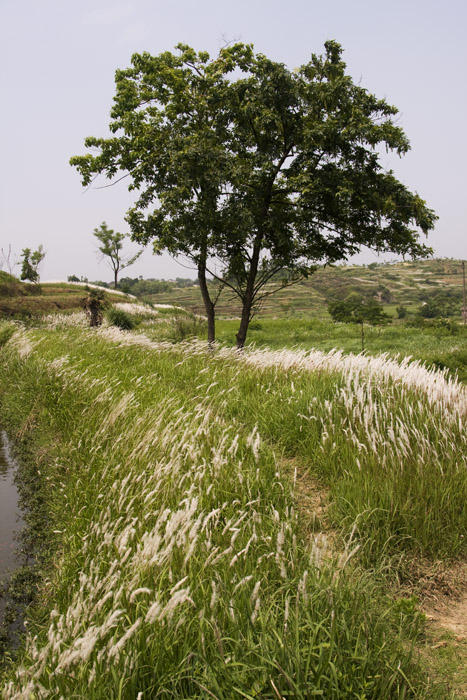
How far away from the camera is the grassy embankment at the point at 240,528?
2.04 m

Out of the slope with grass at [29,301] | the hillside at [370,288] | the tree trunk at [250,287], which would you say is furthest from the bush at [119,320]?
the hillside at [370,288]

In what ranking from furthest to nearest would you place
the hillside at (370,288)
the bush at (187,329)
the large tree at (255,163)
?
the hillside at (370,288) → the bush at (187,329) → the large tree at (255,163)

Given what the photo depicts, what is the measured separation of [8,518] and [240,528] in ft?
12.3

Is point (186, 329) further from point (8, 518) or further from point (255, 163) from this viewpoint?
point (8, 518)

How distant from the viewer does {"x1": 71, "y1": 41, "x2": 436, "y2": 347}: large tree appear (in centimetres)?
1244

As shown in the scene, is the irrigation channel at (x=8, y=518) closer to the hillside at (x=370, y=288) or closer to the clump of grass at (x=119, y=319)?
the clump of grass at (x=119, y=319)

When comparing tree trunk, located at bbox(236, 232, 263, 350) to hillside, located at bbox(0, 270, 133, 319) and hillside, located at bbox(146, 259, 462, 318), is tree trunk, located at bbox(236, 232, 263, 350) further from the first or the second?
hillside, located at bbox(146, 259, 462, 318)

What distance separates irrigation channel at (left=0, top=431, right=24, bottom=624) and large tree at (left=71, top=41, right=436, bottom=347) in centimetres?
884

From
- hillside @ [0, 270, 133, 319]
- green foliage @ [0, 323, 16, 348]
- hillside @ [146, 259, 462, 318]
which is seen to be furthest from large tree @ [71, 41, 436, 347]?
hillside @ [146, 259, 462, 318]

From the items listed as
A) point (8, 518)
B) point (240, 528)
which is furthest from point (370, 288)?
point (240, 528)

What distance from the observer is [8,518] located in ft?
17.6

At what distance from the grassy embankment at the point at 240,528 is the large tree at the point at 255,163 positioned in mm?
6712

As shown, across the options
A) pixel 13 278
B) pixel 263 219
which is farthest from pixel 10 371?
pixel 13 278

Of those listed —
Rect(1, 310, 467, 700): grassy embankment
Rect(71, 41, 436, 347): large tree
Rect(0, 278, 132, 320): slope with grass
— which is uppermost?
Rect(71, 41, 436, 347): large tree
